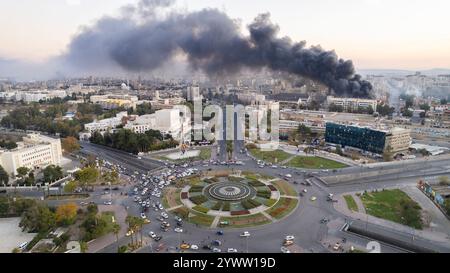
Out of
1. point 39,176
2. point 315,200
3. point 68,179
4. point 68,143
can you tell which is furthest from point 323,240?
point 68,143

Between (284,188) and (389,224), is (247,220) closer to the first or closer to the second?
(284,188)

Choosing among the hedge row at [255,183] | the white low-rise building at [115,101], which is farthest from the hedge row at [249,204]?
the white low-rise building at [115,101]

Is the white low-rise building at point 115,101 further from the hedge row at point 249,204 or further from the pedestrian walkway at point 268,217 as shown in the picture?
the pedestrian walkway at point 268,217

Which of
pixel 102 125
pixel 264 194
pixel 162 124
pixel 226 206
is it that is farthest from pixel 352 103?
pixel 226 206

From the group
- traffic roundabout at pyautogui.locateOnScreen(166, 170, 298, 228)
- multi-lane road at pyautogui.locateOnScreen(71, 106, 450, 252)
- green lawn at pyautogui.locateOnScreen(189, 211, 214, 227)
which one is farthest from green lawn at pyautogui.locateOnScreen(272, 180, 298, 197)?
→ green lawn at pyautogui.locateOnScreen(189, 211, 214, 227)

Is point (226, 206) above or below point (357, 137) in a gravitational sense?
below

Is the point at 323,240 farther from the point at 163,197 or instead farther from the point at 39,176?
the point at 39,176

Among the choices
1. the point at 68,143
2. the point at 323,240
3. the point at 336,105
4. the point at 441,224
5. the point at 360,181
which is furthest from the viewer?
the point at 336,105
